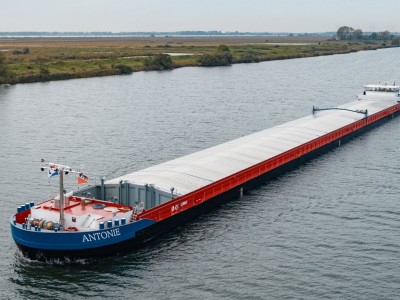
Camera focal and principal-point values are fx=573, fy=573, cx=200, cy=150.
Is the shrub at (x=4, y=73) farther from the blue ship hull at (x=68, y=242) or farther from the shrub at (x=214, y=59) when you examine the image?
the blue ship hull at (x=68, y=242)

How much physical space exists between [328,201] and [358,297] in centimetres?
1658

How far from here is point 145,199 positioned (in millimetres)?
40938

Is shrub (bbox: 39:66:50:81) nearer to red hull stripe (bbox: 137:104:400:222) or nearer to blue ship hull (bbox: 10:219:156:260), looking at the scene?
red hull stripe (bbox: 137:104:400:222)

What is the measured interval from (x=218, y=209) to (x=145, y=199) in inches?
263

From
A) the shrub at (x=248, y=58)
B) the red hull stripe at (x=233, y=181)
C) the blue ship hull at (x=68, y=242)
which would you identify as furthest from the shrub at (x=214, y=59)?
the blue ship hull at (x=68, y=242)

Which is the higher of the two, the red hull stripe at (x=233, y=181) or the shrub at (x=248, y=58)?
the shrub at (x=248, y=58)

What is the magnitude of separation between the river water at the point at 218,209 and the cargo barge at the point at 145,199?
1.10 metres

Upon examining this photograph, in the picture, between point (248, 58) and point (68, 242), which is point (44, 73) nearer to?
point (248, 58)

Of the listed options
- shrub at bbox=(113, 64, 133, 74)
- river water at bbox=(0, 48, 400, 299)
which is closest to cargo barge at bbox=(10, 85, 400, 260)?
river water at bbox=(0, 48, 400, 299)

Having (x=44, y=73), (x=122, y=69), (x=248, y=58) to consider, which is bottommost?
(x=44, y=73)

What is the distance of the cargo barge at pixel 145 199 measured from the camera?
34.2m

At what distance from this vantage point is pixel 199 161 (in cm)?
4956

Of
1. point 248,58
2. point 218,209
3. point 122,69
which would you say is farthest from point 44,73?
point 218,209

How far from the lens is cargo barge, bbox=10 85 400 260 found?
34188mm
